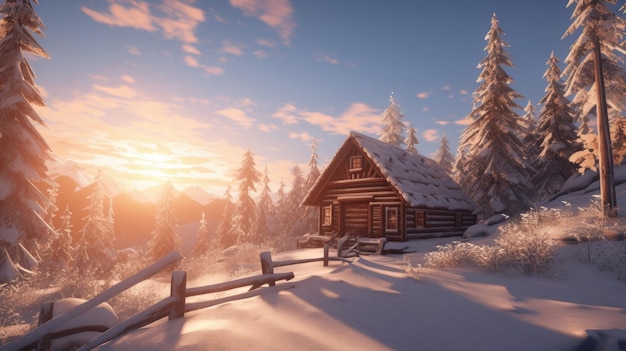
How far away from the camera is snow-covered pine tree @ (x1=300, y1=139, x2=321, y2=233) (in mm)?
39344

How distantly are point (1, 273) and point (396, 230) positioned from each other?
18.1 meters

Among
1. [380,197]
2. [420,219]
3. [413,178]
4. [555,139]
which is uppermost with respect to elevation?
[555,139]

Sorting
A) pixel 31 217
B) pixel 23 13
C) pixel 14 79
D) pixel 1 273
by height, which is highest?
pixel 23 13

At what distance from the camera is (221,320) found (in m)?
5.30

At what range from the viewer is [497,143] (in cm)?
2316

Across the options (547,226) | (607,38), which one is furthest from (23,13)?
(607,38)

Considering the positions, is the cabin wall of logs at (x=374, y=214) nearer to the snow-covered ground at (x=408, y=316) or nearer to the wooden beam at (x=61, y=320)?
the snow-covered ground at (x=408, y=316)

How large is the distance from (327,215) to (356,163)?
161 inches

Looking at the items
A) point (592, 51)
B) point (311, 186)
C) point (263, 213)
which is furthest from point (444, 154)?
point (592, 51)

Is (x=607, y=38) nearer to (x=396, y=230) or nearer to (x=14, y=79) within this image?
(x=396, y=230)

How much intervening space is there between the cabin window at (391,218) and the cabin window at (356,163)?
302 cm

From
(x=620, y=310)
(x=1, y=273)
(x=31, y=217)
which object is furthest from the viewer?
(x=31, y=217)

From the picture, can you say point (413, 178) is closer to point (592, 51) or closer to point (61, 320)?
point (592, 51)

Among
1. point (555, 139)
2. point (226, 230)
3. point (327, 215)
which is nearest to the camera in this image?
point (327, 215)
